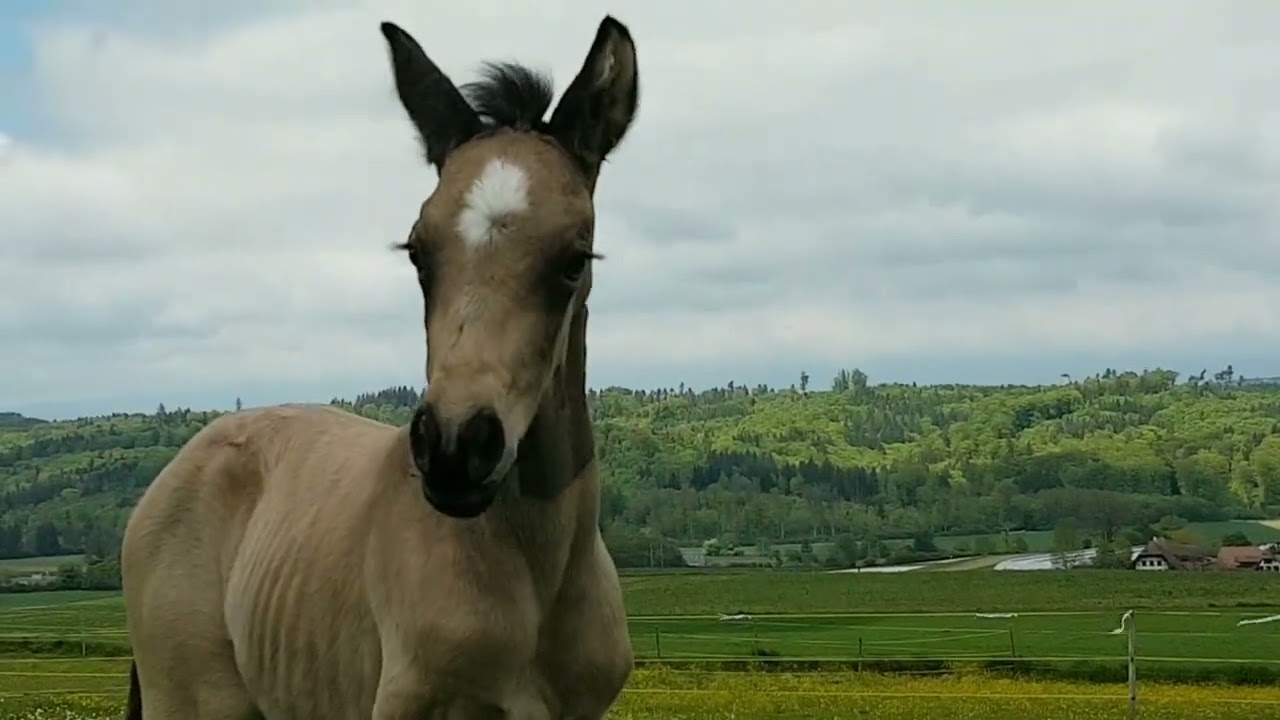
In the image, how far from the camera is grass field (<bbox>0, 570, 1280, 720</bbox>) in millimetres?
25625

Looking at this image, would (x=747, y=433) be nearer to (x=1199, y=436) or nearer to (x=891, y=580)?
Result: (x=1199, y=436)

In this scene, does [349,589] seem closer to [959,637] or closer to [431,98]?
[431,98]

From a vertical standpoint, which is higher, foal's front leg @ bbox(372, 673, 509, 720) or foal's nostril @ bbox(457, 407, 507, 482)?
foal's nostril @ bbox(457, 407, 507, 482)

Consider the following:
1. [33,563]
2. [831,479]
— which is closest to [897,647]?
[33,563]

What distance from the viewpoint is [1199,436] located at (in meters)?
176

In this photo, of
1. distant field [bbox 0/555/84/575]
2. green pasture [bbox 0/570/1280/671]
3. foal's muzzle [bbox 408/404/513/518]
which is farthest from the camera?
distant field [bbox 0/555/84/575]

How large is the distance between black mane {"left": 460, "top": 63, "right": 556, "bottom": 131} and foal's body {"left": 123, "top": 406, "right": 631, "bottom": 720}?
1164mm

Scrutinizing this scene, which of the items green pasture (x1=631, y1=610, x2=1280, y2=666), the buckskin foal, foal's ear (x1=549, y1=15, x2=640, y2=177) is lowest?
green pasture (x1=631, y1=610, x2=1280, y2=666)

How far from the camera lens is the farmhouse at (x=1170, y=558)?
86.2m

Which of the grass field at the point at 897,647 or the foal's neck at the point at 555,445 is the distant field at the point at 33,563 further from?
the foal's neck at the point at 555,445

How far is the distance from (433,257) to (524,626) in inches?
46.8

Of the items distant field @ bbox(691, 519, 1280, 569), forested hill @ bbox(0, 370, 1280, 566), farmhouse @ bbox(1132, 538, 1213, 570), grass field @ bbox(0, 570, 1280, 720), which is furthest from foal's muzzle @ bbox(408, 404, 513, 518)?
distant field @ bbox(691, 519, 1280, 569)

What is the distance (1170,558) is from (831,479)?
72845 mm

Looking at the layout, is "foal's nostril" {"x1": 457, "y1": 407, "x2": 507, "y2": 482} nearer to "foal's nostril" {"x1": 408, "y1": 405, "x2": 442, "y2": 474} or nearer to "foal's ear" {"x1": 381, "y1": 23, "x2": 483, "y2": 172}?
"foal's nostril" {"x1": 408, "y1": 405, "x2": 442, "y2": 474}
